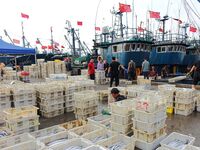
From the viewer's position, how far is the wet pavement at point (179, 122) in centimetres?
585

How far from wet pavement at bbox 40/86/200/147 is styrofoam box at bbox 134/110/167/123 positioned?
4.15 feet

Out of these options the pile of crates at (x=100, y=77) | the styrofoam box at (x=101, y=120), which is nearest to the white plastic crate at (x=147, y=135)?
the styrofoam box at (x=101, y=120)

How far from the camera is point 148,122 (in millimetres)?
4629

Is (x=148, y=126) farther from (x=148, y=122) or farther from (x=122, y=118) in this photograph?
(x=122, y=118)

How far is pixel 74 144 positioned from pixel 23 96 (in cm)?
387

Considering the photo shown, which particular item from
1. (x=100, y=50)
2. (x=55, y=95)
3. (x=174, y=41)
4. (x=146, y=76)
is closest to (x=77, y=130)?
(x=55, y=95)

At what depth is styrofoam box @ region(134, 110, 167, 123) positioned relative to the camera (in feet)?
15.1

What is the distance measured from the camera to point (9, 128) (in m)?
5.32

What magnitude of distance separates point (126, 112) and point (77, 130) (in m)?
1.29

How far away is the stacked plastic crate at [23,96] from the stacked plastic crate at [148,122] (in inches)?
162

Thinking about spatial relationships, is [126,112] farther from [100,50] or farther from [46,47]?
[46,47]

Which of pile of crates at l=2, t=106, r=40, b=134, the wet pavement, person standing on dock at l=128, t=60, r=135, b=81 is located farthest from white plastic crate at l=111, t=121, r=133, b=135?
person standing on dock at l=128, t=60, r=135, b=81

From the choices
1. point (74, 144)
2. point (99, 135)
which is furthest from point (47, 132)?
point (99, 135)

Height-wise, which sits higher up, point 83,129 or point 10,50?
point 10,50
